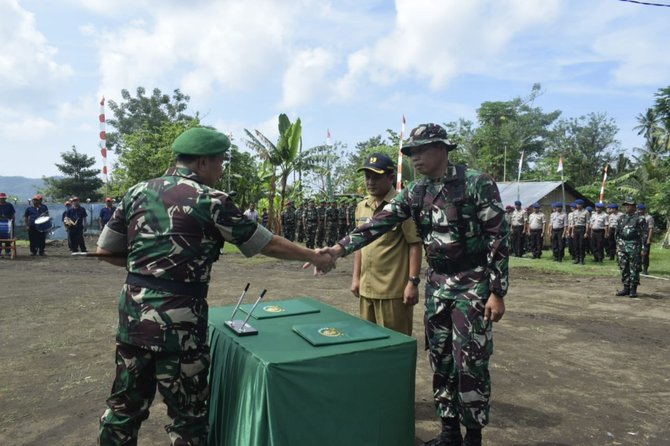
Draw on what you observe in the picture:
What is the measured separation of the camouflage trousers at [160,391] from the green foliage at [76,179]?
115 ft

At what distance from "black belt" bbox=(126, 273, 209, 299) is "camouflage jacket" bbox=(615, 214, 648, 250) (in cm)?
892

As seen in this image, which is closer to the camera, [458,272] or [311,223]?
[458,272]

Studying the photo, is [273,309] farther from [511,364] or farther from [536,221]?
[536,221]

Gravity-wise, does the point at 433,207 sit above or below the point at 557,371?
above

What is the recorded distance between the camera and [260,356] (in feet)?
6.80

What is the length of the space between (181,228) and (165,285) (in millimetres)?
273

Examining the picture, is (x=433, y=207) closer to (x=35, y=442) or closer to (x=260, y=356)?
(x=260, y=356)

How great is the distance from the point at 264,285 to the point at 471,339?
6882 mm

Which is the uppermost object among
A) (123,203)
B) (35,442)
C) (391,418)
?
(123,203)

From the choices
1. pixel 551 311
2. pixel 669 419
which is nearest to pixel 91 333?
pixel 669 419

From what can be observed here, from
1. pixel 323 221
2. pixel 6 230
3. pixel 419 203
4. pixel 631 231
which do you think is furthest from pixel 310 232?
pixel 419 203

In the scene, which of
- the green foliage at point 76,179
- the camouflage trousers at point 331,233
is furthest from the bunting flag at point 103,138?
the green foliage at point 76,179

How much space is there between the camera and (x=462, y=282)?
274cm

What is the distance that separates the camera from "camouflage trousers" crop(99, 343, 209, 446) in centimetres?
219
